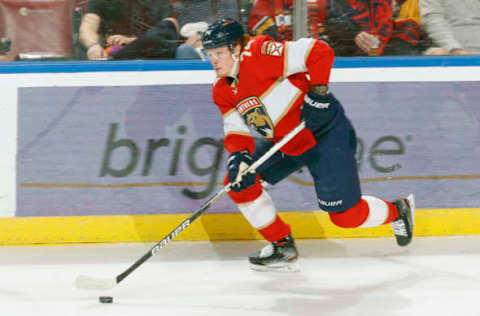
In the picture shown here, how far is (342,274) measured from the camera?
255cm

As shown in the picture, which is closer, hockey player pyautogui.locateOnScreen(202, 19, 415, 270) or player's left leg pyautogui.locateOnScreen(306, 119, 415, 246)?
hockey player pyautogui.locateOnScreen(202, 19, 415, 270)

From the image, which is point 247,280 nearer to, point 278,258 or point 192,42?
point 278,258

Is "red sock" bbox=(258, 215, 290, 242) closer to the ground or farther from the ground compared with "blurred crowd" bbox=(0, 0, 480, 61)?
closer to the ground

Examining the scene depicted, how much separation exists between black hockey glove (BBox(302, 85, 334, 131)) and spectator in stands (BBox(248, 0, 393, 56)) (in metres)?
0.77

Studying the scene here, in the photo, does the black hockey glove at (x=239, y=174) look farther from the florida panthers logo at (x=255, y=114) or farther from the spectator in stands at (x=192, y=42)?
the spectator in stands at (x=192, y=42)

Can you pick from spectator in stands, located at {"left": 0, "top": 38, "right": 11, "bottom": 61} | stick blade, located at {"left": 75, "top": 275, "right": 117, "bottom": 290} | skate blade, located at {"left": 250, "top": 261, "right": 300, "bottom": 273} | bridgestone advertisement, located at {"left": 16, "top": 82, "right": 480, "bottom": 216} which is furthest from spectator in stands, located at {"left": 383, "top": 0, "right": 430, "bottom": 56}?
spectator in stands, located at {"left": 0, "top": 38, "right": 11, "bottom": 61}

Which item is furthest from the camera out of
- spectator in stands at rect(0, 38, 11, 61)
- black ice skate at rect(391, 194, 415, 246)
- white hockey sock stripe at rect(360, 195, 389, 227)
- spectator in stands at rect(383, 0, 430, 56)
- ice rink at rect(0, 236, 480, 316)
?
spectator in stands at rect(383, 0, 430, 56)

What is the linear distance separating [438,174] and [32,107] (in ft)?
6.92

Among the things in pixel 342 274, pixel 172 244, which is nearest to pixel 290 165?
pixel 342 274

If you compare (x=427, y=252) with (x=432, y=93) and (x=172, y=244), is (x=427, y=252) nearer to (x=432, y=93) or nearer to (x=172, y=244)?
(x=432, y=93)

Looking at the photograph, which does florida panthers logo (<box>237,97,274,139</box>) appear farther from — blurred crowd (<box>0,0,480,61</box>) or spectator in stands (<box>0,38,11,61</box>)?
spectator in stands (<box>0,38,11,61</box>)

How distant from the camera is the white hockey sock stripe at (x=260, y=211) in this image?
257cm

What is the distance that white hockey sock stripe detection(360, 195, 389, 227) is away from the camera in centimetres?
257

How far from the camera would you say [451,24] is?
10.0 feet
